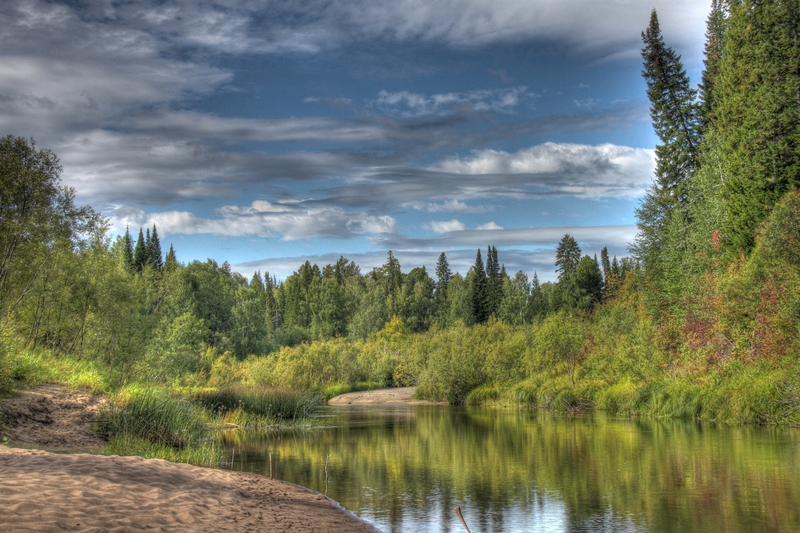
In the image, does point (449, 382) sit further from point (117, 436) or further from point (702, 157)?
point (117, 436)

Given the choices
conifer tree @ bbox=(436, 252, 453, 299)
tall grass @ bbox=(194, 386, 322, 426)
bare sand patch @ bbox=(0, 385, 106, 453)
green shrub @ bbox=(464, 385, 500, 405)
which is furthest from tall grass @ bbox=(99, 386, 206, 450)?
conifer tree @ bbox=(436, 252, 453, 299)

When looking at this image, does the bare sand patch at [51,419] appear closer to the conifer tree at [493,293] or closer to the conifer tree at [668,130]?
the conifer tree at [668,130]

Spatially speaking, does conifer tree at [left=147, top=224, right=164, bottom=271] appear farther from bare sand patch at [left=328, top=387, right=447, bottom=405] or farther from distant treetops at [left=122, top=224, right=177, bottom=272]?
bare sand patch at [left=328, top=387, right=447, bottom=405]

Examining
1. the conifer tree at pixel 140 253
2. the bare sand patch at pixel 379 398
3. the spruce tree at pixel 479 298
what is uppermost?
the conifer tree at pixel 140 253

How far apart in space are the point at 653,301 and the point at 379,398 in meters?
31.7

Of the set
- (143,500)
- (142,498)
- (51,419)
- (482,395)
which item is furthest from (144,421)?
(482,395)

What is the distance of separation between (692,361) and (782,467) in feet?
68.8

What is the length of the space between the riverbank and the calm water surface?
154 cm

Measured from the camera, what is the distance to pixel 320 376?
71.9 m

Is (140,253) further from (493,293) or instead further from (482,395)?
Answer: (482,395)

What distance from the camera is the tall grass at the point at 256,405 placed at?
35.9 m

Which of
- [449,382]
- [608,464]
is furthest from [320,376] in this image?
[608,464]

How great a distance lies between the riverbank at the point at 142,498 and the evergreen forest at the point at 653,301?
9718 millimetres

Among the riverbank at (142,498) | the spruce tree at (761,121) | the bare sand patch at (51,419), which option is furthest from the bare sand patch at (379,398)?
the riverbank at (142,498)
